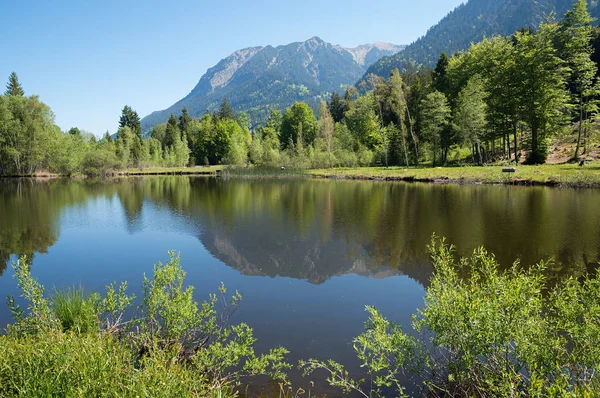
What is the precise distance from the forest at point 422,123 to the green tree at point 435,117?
0.19 meters

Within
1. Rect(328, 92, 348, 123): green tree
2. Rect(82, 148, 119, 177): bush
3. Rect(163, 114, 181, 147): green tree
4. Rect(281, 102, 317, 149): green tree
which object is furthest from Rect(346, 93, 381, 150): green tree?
Rect(82, 148, 119, 177): bush

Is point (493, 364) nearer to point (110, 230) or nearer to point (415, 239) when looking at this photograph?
point (415, 239)

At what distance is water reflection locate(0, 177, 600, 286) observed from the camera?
51.9 feet

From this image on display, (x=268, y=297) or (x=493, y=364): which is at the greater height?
(x=493, y=364)

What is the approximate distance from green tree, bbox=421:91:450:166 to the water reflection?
76.8 feet

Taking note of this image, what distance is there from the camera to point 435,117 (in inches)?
2277

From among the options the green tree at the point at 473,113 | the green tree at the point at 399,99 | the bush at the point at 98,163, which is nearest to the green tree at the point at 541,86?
the green tree at the point at 473,113

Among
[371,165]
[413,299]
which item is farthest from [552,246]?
[371,165]

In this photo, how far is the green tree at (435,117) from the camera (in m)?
57.9

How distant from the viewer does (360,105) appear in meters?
90.3

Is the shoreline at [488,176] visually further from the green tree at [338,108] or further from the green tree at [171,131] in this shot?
the green tree at [171,131]

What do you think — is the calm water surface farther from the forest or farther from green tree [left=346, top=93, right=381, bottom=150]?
green tree [left=346, top=93, right=381, bottom=150]

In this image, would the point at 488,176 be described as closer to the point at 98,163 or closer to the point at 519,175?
the point at 519,175

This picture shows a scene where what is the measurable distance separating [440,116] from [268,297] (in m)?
54.3
